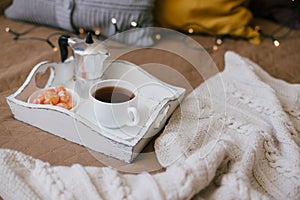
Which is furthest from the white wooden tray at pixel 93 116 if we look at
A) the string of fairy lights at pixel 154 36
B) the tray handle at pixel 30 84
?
the string of fairy lights at pixel 154 36

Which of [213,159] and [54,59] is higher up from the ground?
[213,159]

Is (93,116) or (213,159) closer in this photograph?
(213,159)

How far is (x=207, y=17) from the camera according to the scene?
111cm

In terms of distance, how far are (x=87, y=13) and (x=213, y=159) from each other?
0.67 metres

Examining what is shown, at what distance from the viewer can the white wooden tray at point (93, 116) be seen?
642 mm

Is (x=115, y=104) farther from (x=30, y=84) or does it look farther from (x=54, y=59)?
(x=54, y=59)

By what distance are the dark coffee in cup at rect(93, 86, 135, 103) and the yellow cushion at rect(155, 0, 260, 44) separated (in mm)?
Answer: 461

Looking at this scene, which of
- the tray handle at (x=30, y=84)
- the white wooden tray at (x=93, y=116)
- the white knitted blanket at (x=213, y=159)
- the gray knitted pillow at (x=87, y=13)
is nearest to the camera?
the white knitted blanket at (x=213, y=159)

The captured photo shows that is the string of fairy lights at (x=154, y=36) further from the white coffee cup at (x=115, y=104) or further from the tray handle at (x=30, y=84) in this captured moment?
the white coffee cup at (x=115, y=104)

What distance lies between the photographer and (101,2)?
1.03 metres

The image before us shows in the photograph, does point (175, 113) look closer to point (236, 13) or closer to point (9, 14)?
point (236, 13)

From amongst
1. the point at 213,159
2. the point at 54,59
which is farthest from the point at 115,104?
the point at 54,59

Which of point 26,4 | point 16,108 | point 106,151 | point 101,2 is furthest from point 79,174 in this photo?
point 26,4

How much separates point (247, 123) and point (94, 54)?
36 centimetres
